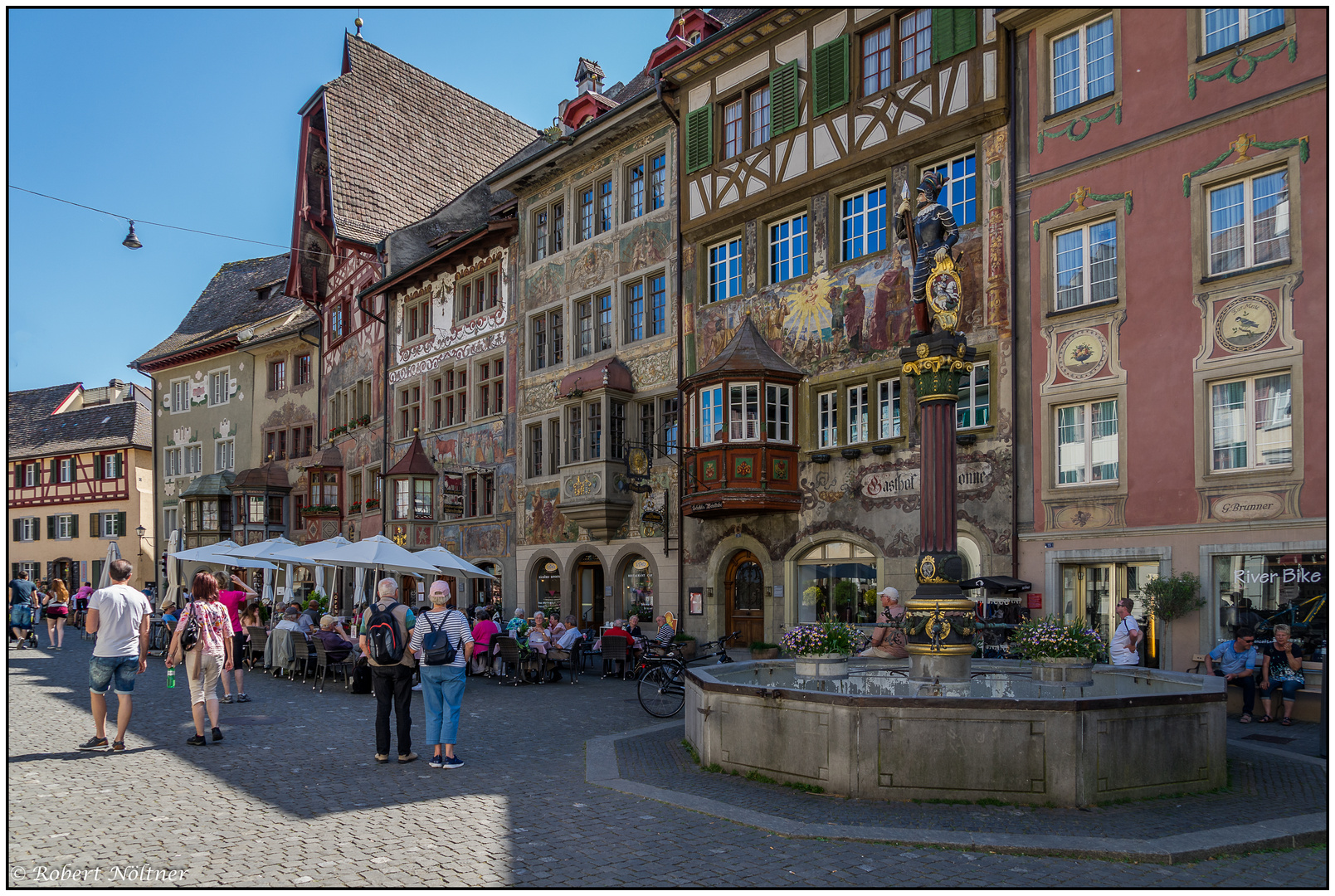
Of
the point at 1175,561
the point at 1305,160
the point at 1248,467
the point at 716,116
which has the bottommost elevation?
the point at 1175,561

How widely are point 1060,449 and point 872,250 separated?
4982 millimetres

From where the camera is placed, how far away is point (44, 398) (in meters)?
61.7

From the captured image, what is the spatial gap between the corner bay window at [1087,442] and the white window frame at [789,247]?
236 inches

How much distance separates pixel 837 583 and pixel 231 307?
38.3m

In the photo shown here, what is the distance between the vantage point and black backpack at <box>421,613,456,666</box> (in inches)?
381

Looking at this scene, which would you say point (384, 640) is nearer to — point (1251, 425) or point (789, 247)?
point (1251, 425)

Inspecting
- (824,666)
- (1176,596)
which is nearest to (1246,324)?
(1176,596)

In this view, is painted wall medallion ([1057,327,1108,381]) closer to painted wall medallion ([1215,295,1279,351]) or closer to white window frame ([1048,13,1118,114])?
painted wall medallion ([1215,295,1279,351])

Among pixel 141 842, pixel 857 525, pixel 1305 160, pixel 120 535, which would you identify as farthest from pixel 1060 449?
pixel 120 535

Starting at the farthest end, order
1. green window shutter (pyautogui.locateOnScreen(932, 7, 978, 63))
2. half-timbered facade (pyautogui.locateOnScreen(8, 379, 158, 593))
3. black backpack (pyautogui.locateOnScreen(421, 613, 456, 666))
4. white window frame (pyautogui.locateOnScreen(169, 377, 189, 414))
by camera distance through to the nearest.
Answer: half-timbered facade (pyautogui.locateOnScreen(8, 379, 158, 593)) < white window frame (pyautogui.locateOnScreen(169, 377, 189, 414)) < green window shutter (pyautogui.locateOnScreen(932, 7, 978, 63)) < black backpack (pyautogui.locateOnScreen(421, 613, 456, 666))

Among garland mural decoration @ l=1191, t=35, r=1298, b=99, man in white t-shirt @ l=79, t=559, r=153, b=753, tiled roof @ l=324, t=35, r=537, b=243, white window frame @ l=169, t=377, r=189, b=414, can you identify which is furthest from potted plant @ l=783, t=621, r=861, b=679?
white window frame @ l=169, t=377, r=189, b=414

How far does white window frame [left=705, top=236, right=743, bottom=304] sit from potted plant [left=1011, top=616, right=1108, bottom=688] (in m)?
12.3

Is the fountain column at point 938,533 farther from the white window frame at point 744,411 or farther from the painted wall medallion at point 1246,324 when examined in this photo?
the white window frame at point 744,411

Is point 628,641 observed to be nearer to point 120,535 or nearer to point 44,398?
point 120,535
